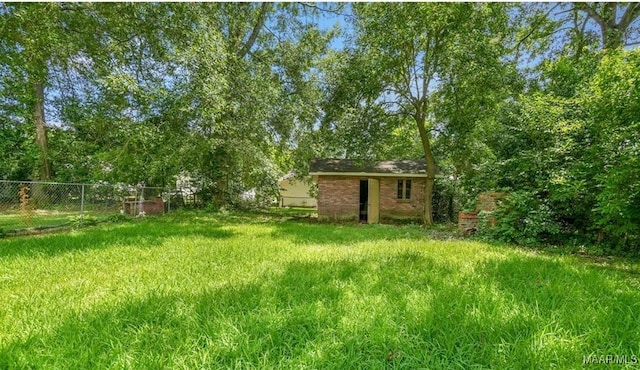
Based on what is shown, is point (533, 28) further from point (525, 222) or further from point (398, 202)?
point (525, 222)

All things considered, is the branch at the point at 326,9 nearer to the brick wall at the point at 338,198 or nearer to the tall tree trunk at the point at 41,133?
the brick wall at the point at 338,198

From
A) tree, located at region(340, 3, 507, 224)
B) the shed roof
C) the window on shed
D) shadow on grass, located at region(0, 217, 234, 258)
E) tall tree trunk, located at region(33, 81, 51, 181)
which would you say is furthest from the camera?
tall tree trunk, located at region(33, 81, 51, 181)

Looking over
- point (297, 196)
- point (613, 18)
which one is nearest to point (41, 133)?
point (297, 196)

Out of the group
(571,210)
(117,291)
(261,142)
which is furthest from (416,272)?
(261,142)

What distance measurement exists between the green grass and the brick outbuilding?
28.1ft

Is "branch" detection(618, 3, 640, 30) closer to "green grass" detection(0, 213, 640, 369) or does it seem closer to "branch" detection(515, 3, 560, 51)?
"branch" detection(515, 3, 560, 51)

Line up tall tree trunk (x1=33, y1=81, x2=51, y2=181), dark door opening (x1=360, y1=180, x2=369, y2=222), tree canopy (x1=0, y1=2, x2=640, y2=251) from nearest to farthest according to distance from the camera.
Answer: tree canopy (x1=0, y1=2, x2=640, y2=251) → tall tree trunk (x1=33, y1=81, x2=51, y2=181) → dark door opening (x1=360, y1=180, x2=369, y2=222)

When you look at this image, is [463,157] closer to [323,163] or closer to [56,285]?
[323,163]

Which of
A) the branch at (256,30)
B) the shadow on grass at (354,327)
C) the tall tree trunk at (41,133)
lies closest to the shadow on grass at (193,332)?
the shadow on grass at (354,327)

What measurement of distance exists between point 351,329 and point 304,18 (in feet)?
45.5

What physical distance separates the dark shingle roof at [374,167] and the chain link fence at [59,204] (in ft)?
24.1

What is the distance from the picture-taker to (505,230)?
681 centimetres

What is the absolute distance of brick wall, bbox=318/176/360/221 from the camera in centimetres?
1329

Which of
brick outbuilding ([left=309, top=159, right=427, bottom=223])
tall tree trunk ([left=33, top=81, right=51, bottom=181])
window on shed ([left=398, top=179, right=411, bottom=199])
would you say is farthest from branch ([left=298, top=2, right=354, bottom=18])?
tall tree trunk ([left=33, top=81, right=51, bottom=181])
